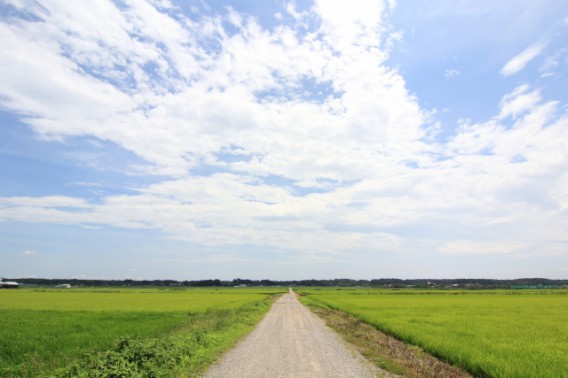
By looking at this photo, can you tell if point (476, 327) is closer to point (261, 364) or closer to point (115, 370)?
point (261, 364)

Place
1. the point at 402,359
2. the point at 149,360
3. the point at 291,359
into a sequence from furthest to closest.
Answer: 1. the point at 402,359
2. the point at 291,359
3. the point at 149,360

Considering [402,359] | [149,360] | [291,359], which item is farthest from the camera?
[402,359]

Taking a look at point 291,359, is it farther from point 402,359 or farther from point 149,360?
point 149,360

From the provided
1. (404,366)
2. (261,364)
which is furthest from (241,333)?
(404,366)

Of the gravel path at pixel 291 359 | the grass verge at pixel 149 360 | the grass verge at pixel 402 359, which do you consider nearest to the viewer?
the grass verge at pixel 149 360

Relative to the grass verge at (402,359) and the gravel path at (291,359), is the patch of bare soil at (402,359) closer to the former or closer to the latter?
the grass verge at (402,359)

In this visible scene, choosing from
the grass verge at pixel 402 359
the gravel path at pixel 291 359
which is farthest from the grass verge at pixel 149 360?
the grass verge at pixel 402 359

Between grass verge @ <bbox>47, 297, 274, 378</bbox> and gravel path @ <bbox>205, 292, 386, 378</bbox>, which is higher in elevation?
grass verge @ <bbox>47, 297, 274, 378</bbox>

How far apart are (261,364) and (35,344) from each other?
11097 mm

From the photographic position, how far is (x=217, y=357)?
550 inches

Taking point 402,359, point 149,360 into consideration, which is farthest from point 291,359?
point 149,360

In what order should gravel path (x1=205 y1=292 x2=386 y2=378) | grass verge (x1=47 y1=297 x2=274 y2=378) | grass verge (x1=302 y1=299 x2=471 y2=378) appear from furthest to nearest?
grass verge (x1=302 y1=299 x2=471 y2=378), gravel path (x1=205 y1=292 x2=386 y2=378), grass verge (x1=47 y1=297 x2=274 y2=378)

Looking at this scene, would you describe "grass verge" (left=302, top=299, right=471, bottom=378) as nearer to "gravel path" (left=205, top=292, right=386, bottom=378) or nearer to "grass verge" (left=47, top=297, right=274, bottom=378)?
"gravel path" (left=205, top=292, right=386, bottom=378)

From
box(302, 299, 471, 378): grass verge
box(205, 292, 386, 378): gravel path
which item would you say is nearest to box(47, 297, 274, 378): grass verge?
box(205, 292, 386, 378): gravel path
